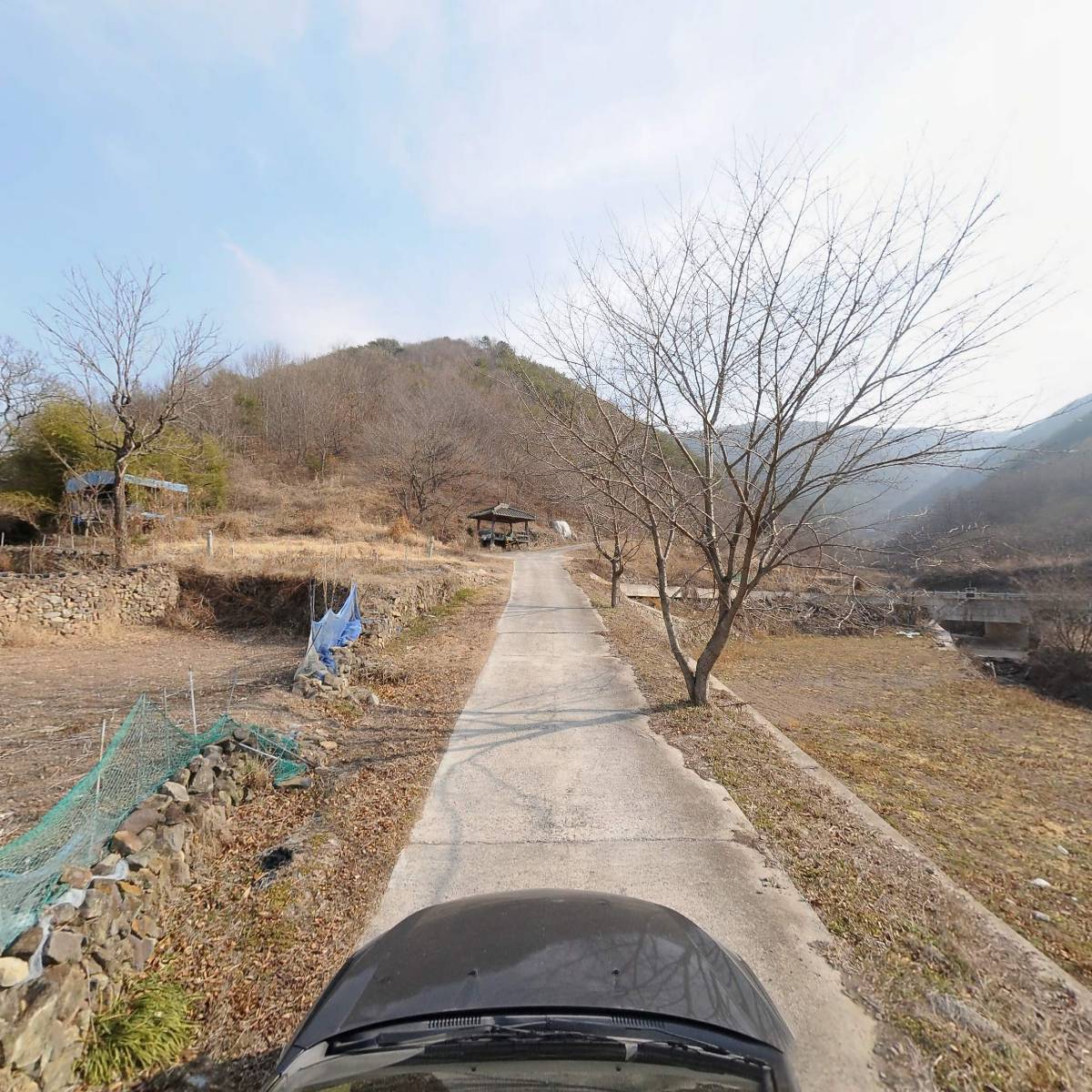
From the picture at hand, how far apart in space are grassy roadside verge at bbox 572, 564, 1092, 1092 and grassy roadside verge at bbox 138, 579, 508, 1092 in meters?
2.86

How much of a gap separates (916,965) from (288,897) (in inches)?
150

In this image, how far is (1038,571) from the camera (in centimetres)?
2717

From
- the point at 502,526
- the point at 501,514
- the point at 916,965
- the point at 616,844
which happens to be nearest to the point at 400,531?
the point at 501,514

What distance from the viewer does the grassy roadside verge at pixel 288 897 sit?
2848 mm

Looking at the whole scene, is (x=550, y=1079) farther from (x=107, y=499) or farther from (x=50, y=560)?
(x=107, y=499)

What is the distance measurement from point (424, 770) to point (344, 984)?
4084 mm

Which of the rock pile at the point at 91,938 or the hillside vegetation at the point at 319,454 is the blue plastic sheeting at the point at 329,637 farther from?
the hillside vegetation at the point at 319,454

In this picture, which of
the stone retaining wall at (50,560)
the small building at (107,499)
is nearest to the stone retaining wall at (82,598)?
the stone retaining wall at (50,560)

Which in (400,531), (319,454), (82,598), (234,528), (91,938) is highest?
(319,454)

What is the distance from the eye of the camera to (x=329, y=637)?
34.3ft

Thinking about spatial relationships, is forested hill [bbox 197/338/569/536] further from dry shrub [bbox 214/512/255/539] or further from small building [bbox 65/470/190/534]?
small building [bbox 65/470/190/534]

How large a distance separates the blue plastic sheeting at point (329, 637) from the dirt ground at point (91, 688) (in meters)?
0.62

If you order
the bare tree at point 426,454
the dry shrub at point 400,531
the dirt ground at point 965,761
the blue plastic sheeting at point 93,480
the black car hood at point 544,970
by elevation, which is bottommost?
the dirt ground at point 965,761

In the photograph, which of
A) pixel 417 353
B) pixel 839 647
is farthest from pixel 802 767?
pixel 417 353
